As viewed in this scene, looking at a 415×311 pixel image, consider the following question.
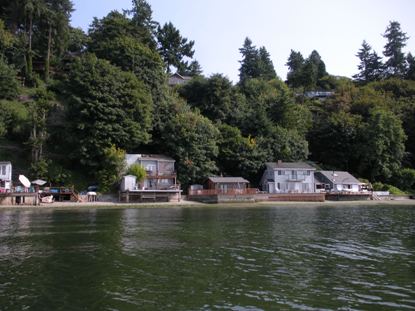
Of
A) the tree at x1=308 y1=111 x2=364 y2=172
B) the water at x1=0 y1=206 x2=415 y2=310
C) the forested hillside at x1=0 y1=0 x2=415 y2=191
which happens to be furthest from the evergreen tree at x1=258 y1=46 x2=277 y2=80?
the water at x1=0 y1=206 x2=415 y2=310

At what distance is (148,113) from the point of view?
233 feet

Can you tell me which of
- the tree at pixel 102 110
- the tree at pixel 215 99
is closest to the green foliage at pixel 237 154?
the tree at pixel 215 99

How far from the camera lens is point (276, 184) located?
77500 millimetres

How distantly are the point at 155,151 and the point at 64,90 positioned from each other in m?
19.5

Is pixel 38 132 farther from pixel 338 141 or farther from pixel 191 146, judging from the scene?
pixel 338 141

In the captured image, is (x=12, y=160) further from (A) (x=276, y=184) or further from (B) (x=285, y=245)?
(B) (x=285, y=245)

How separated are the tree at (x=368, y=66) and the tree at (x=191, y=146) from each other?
8198cm

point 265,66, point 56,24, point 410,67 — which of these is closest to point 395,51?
point 410,67

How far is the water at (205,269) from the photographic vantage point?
13.9 meters

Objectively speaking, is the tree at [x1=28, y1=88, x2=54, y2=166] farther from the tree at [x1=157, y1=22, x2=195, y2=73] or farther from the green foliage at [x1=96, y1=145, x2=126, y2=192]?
the tree at [x1=157, y1=22, x2=195, y2=73]

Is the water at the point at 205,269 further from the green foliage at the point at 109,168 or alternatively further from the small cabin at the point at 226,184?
the small cabin at the point at 226,184

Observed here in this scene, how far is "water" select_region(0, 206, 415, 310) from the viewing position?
1388 centimetres

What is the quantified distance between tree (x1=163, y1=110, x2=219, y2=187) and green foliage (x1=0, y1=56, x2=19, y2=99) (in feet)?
95.8

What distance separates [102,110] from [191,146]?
15821 millimetres
